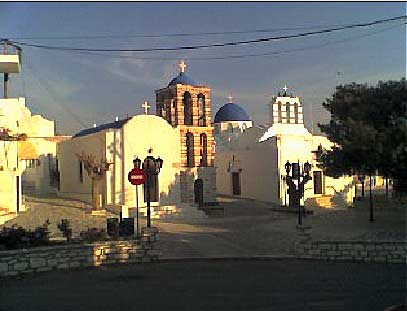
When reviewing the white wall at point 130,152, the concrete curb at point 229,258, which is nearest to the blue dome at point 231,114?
the white wall at point 130,152

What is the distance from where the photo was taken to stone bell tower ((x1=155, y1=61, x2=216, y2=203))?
28.9 m

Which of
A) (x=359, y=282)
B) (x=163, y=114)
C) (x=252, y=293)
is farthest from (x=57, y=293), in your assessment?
(x=163, y=114)

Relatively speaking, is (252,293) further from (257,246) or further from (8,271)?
(257,246)

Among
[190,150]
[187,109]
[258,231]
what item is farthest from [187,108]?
[258,231]

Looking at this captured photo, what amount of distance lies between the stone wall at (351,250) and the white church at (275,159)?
17.0 meters

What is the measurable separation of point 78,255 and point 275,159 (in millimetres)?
21886

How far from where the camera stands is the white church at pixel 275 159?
32125 millimetres

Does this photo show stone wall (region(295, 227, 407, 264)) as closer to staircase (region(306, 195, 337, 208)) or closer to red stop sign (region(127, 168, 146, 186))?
red stop sign (region(127, 168, 146, 186))

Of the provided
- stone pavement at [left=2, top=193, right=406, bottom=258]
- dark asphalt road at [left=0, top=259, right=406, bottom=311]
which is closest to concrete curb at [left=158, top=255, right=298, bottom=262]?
stone pavement at [left=2, top=193, right=406, bottom=258]

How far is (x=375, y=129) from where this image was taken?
11805 millimetres

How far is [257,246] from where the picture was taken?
595 inches

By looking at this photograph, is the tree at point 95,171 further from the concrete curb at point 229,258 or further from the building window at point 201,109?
the concrete curb at point 229,258

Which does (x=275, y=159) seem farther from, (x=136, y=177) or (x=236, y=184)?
(x=136, y=177)

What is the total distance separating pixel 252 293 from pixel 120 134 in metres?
18.9
